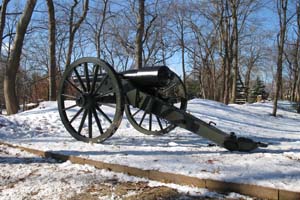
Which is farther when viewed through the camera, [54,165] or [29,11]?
[29,11]

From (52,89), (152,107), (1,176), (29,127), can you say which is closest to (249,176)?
(152,107)

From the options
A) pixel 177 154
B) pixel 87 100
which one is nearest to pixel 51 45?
pixel 87 100

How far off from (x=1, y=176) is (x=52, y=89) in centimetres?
1276

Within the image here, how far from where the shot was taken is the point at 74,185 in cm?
420

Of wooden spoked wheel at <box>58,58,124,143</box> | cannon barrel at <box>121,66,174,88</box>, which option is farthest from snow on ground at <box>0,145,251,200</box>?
cannon barrel at <box>121,66,174,88</box>

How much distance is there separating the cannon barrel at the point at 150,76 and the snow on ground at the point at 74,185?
1.92 metres

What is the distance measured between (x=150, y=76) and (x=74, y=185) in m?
2.61

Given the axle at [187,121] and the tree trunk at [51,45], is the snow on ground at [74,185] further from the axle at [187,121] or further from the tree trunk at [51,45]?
the tree trunk at [51,45]

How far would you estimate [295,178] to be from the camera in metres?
3.90

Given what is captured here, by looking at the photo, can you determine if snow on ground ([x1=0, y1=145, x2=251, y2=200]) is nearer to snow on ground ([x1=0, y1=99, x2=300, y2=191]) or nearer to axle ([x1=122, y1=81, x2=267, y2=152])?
snow on ground ([x1=0, y1=99, x2=300, y2=191])

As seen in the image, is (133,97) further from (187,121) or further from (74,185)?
(74,185)

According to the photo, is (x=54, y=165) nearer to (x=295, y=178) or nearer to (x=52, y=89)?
(x=295, y=178)

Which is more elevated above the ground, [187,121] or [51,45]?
[51,45]

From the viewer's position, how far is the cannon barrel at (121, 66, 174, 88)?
6.27 m
